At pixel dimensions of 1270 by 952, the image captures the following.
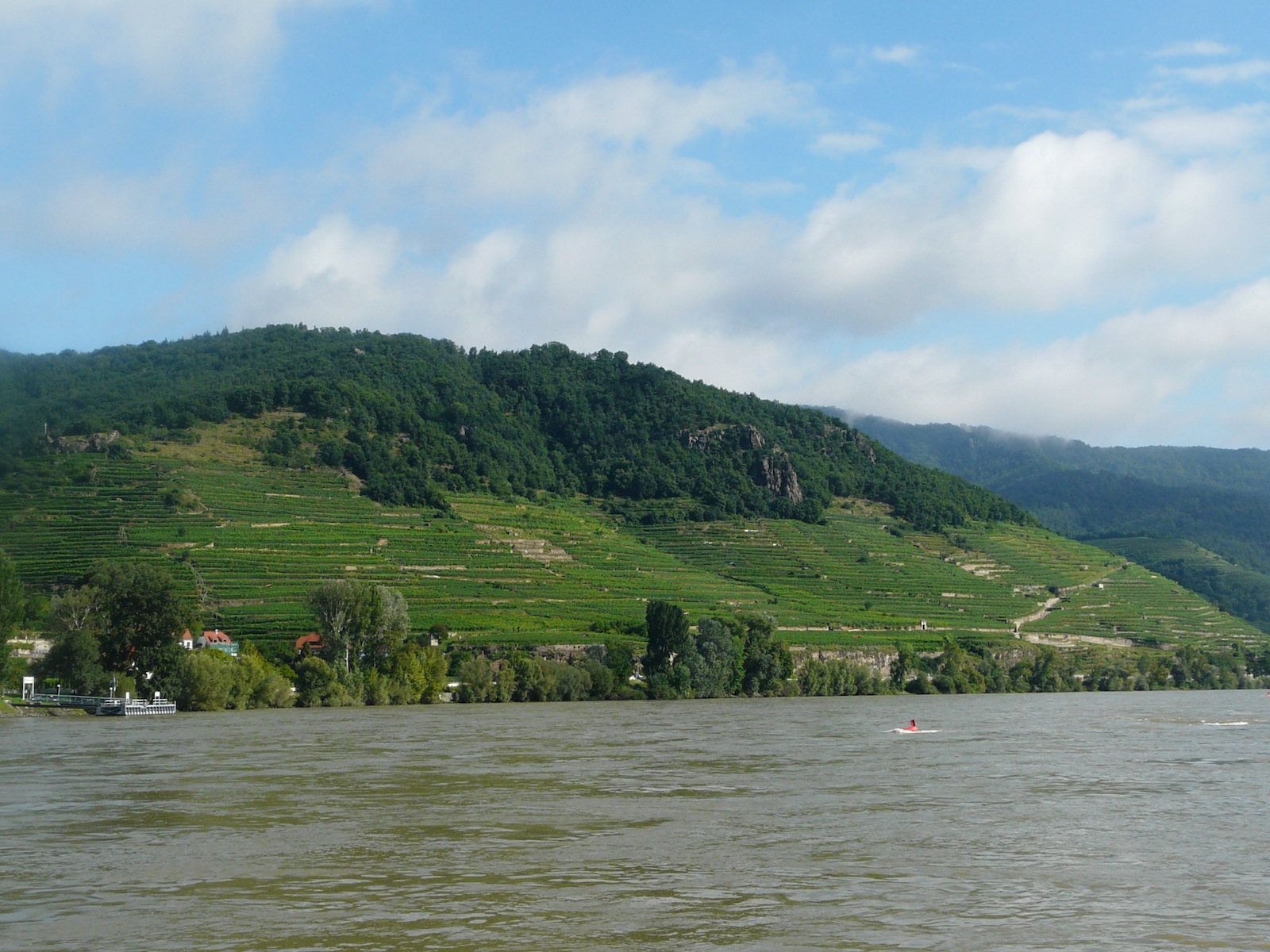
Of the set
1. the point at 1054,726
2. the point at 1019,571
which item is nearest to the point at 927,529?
the point at 1019,571

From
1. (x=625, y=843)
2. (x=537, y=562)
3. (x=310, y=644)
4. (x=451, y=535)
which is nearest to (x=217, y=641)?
(x=310, y=644)

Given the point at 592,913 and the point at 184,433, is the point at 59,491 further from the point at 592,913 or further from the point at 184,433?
the point at 592,913

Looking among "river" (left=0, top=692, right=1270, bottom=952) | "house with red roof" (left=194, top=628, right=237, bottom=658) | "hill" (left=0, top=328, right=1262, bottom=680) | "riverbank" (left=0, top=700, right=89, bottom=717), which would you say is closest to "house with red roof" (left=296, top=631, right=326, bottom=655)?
"hill" (left=0, top=328, right=1262, bottom=680)

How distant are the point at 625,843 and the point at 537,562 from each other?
109 metres

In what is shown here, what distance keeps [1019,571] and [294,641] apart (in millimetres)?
109103

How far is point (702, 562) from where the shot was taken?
16338 cm

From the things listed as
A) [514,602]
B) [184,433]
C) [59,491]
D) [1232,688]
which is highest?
[184,433]

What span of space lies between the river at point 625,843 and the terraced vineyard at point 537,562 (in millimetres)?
28598

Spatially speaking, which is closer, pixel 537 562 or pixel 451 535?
pixel 537 562

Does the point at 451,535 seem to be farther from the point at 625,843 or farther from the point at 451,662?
the point at 625,843

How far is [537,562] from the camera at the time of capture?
458ft

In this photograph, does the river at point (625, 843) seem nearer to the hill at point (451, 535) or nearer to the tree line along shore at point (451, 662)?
the tree line along shore at point (451, 662)

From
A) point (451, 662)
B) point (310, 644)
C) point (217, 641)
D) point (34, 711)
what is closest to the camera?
point (34, 711)

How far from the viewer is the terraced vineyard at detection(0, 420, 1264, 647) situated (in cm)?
10619
